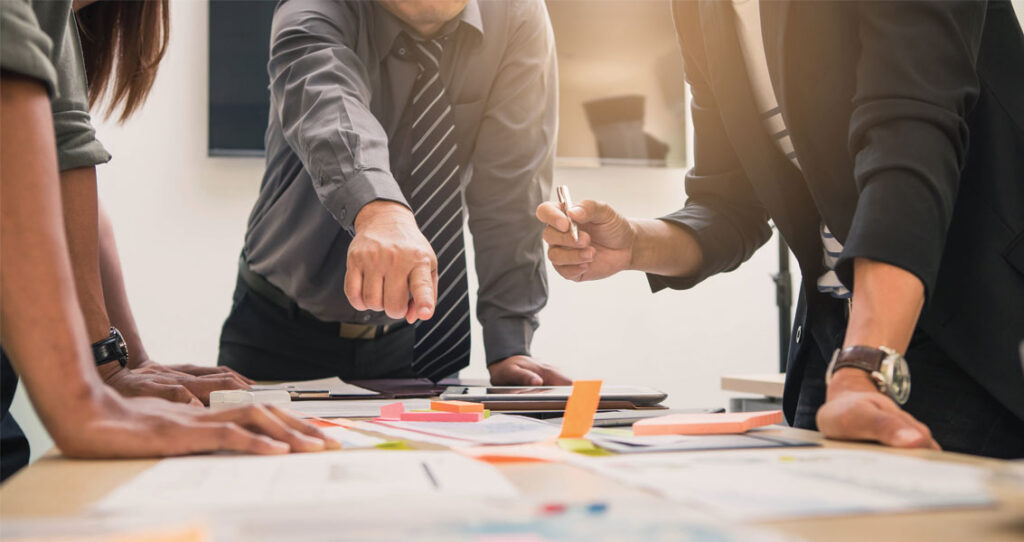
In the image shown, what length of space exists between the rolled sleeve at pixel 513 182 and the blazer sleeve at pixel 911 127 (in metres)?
0.84

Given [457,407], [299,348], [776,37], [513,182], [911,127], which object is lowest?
[299,348]

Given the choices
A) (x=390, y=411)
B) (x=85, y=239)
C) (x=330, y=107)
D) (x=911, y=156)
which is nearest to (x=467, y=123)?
(x=330, y=107)

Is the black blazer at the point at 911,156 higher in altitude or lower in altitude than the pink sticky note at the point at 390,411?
higher

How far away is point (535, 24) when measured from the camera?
5.46ft

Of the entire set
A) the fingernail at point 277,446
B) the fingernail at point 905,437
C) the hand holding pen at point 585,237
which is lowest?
the fingernail at point 277,446

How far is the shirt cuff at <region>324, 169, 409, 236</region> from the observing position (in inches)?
45.4

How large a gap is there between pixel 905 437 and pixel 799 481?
20cm

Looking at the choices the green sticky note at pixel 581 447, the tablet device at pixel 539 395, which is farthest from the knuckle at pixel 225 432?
the tablet device at pixel 539 395

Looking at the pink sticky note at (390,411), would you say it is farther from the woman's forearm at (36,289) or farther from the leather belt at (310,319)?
the leather belt at (310,319)

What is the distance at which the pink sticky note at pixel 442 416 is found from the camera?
837 millimetres

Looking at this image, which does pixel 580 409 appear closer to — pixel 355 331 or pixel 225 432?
pixel 225 432

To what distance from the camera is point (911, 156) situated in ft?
2.56

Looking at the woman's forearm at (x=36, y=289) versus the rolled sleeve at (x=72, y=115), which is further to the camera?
the rolled sleeve at (x=72, y=115)

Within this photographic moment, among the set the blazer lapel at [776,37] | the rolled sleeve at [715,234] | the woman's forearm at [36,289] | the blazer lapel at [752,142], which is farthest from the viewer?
the rolled sleeve at [715,234]
